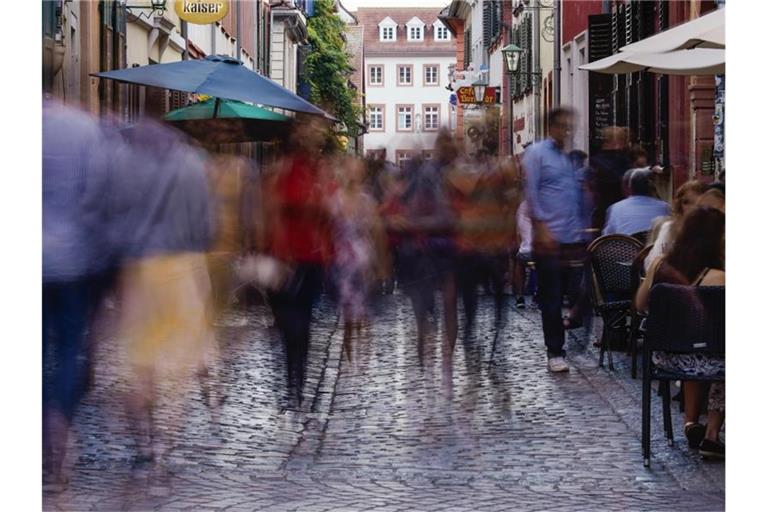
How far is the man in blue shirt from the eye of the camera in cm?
1081

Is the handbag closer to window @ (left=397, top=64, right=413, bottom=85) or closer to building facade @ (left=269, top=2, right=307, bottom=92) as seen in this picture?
building facade @ (left=269, top=2, right=307, bottom=92)

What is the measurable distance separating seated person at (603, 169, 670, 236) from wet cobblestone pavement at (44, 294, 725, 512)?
3.32ft

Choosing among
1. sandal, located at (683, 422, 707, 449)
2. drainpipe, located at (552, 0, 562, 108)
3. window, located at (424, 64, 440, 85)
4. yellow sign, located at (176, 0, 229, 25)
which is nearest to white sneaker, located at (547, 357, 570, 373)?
sandal, located at (683, 422, 707, 449)

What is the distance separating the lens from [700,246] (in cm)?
789

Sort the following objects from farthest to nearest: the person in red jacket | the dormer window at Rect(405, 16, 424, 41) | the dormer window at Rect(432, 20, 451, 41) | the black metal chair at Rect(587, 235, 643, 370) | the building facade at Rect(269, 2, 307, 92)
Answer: the dormer window at Rect(405, 16, 424, 41), the dormer window at Rect(432, 20, 451, 41), the building facade at Rect(269, 2, 307, 92), the black metal chair at Rect(587, 235, 643, 370), the person in red jacket

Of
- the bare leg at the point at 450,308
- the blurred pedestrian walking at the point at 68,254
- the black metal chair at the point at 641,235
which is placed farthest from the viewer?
the black metal chair at the point at 641,235

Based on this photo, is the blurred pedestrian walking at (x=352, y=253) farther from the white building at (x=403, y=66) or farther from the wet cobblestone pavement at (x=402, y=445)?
the white building at (x=403, y=66)

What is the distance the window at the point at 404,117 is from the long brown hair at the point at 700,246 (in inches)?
3627

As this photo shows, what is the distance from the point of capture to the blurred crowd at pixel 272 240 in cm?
705

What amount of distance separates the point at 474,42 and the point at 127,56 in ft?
123

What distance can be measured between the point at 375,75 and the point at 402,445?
99546mm

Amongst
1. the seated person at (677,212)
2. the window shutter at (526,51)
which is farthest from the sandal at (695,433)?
the window shutter at (526,51)

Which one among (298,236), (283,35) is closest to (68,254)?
(298,236)

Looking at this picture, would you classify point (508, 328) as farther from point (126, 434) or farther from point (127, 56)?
point (127, 56)
